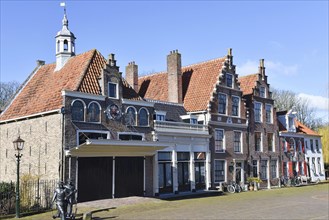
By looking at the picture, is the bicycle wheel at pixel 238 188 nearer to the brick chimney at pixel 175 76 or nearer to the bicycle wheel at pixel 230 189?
the bicycle wheel at pixel 230 189

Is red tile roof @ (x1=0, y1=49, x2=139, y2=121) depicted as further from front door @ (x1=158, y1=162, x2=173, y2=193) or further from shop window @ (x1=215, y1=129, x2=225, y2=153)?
shop window @ (x1=215, y1=129, x2=225, y2=153)

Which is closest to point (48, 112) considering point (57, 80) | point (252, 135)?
point (57, 80)

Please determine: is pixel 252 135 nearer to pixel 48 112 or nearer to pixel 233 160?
pixel 233 160

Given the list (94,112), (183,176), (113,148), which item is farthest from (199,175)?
(94,112)

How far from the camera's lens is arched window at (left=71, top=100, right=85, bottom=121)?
25812 mm

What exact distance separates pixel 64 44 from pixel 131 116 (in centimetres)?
759

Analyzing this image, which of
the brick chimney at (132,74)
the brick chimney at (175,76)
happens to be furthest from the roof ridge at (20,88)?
the brick chimney at (175,76)

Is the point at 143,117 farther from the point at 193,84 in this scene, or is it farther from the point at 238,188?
the point at 238,188

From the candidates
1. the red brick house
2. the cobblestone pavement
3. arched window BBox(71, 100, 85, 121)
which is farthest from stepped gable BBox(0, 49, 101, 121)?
the red brick house

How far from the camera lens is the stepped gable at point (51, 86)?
88.7 ft

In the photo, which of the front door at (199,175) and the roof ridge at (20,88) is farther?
the front door at (199,175)

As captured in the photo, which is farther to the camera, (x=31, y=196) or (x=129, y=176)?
(x=129, y=176)

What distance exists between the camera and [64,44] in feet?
102

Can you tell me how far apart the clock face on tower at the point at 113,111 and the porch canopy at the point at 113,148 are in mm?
2461
